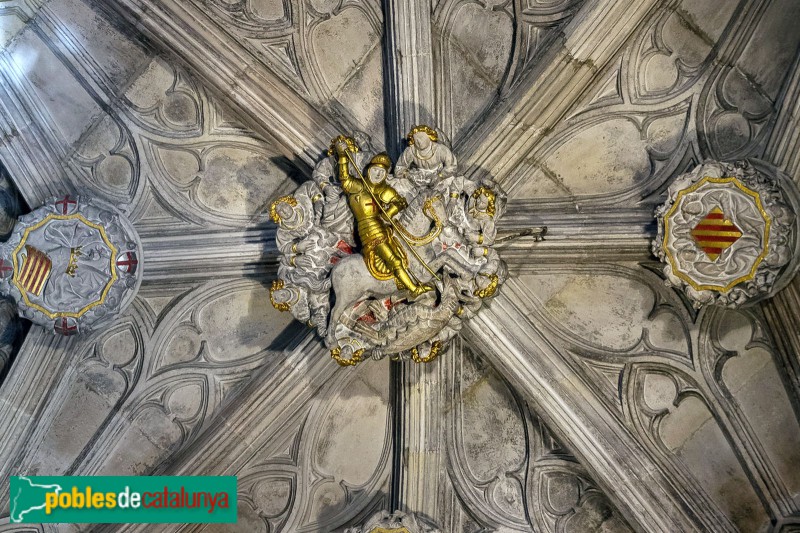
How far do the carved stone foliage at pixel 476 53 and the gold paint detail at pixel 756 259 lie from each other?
1559mm

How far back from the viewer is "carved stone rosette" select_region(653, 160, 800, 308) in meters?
7.12

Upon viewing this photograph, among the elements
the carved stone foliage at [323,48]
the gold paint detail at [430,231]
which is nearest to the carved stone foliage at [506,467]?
the gold paint detail at [430,231]

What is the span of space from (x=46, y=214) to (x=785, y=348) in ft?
19.1

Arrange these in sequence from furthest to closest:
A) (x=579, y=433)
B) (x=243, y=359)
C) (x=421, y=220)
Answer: (x=243, y=359) < (x=579, y=433) < (x=421, y=220)

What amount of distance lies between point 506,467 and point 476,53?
3317mm

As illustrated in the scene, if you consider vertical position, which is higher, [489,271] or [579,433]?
[489,271]

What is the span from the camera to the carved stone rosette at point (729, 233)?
712cm

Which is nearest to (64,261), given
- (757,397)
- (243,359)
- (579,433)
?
(243,359)

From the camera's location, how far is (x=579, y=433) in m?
7.87

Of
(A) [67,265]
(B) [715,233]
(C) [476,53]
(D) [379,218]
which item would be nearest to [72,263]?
(A) [67,265]

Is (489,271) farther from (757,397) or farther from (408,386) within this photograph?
(757,397)

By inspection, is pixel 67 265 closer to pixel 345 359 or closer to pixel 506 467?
pixel 345 359

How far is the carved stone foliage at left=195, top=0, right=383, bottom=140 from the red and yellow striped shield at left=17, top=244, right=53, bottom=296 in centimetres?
242

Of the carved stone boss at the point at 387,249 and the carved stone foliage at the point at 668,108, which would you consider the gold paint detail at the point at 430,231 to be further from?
the carved stone foliage at the point at 668,108
